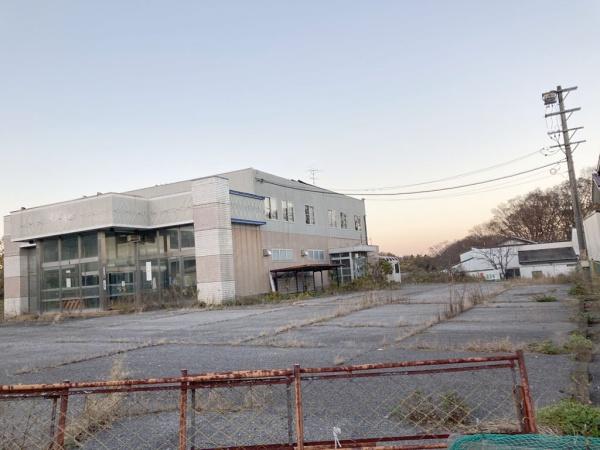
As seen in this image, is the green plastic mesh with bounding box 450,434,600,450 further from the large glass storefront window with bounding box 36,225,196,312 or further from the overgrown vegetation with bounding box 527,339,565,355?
the large glass storefront window with bounding box 36,225,196,312

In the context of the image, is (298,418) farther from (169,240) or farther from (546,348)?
(169,240)

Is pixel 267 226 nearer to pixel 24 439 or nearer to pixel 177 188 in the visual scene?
pixel 177 188

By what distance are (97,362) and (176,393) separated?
11.8 ft

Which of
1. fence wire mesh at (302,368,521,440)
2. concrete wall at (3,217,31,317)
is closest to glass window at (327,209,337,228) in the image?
concrete wall at (3,217,31,317)

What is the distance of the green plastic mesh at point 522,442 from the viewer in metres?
2.75

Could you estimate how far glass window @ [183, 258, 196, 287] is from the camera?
2600cm

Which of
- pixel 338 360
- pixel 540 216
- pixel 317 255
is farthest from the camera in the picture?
pixel 540 216

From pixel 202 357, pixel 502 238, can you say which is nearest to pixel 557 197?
pixel 502 238

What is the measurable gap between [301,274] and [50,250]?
51.8ft

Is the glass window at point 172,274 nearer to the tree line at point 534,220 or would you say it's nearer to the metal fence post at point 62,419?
the metal fence post at point 62,419

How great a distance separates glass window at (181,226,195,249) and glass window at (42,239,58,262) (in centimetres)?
795

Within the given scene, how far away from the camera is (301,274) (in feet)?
108

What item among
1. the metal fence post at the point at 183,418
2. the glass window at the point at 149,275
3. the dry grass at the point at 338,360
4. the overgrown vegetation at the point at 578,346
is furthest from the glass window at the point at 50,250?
the metal fence post at the point at 183,418

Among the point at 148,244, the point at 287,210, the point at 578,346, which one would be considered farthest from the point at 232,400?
the point at 287,210
